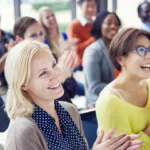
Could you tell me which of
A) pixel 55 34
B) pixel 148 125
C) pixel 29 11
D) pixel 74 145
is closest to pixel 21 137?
pixel 74 145

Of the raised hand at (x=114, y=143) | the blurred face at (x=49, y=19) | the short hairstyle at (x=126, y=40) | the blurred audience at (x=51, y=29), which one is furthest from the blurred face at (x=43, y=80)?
the blurred face at (x=49, y=19)

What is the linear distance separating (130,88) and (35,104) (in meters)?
0.73

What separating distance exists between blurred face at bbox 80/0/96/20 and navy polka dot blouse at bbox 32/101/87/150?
3391mm

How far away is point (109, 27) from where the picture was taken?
11.2ft

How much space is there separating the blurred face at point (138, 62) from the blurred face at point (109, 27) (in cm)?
127

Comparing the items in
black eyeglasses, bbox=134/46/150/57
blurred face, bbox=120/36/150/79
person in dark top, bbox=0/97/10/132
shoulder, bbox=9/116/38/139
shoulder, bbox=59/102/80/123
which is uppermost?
black eyeglasses, bbox=134/46/150/57

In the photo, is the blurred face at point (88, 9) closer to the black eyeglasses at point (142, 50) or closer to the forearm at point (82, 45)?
the forearm at point (82, 45)

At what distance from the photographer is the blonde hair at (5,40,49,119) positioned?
1.40 m

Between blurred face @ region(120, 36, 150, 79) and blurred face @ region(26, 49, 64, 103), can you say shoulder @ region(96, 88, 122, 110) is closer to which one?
blurred face @ region(120, 36, 150, 79)

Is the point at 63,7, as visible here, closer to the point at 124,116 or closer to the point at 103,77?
the point at 103,77

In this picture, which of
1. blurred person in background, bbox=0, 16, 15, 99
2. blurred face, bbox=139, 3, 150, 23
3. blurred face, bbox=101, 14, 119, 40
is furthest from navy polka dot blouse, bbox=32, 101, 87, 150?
blurred face, bbox=139, 3, 150, 23

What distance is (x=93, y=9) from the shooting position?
16.2 feet

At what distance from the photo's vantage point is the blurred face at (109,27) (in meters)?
3.35

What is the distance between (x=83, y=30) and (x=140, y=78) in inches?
106
